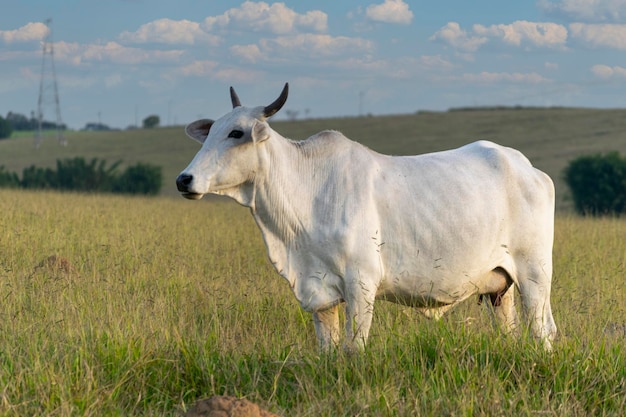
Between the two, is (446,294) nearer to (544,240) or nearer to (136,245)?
(544,240)

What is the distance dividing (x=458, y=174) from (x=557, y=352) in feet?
5.92

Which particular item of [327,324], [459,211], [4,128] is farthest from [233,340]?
[4,128]

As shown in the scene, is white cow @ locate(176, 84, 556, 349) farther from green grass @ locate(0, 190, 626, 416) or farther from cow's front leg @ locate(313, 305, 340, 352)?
green grass @ locate(0, 190, 626, 416)

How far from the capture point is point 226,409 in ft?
15.6

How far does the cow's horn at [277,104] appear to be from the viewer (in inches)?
244

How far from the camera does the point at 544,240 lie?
23.6ft

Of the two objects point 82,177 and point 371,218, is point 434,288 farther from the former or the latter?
point 82,177

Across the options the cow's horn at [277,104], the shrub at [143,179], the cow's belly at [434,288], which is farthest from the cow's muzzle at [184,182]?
the shrub at [143,179]

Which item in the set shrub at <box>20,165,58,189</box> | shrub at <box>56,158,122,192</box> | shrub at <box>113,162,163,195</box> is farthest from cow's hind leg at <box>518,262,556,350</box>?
shrub at <box>113,162,163,195</box>

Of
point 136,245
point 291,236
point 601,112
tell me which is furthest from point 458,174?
point 601,112

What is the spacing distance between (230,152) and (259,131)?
0.86 feet

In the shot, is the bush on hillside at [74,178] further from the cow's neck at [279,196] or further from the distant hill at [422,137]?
the cow's neck at [279,196]

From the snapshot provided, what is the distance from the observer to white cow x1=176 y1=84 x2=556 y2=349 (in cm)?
626

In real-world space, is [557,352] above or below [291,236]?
below
